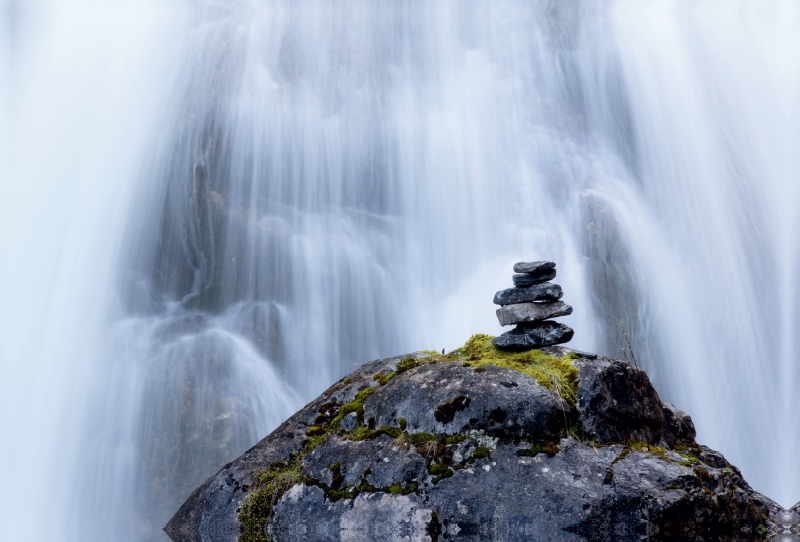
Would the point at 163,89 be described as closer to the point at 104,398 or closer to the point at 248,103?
the point at 248,103

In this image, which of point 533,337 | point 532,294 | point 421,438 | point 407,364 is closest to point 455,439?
point 421,438

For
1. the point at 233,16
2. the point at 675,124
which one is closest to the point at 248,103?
the point at 233,16

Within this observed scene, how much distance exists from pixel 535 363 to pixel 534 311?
702 millimetres

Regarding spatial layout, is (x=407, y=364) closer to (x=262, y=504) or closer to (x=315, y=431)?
(x=315, y=431)

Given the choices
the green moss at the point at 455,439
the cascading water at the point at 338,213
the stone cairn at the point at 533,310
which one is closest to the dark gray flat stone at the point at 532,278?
the stone cairn at the point at 533,310

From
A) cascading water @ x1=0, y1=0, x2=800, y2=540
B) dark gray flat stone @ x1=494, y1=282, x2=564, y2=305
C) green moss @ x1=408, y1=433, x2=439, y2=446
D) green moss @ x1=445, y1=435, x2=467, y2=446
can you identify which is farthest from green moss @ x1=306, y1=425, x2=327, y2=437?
cascading water @ x1=0, y1=0, x2=800, y2=540

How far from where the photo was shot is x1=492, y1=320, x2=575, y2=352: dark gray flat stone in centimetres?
647

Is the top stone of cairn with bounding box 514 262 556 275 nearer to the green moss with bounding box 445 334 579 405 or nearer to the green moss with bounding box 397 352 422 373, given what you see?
the green moss with bounding box 445 334 579 405

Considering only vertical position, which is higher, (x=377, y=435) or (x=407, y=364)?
(x=407, y=364)

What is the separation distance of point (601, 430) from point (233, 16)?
1020 inches

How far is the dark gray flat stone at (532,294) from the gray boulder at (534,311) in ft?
0.24

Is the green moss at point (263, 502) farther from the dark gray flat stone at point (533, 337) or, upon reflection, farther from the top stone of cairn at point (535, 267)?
the top stone of cairn at point (535, 267)

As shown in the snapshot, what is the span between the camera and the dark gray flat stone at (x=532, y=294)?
6.44 meters

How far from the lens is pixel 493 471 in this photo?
501 cm
